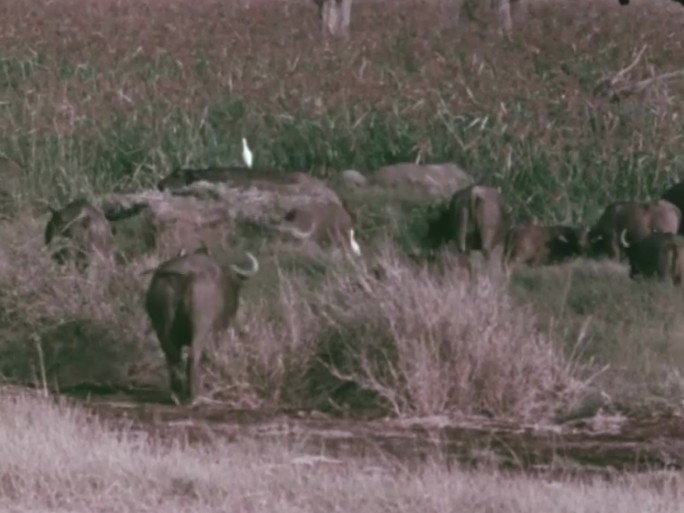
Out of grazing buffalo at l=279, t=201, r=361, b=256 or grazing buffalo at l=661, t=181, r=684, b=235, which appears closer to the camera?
grazing buffalo at l=279, t=201, r=361, b=256

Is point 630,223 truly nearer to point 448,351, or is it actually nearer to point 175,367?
point 448,351

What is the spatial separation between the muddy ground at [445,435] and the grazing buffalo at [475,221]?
3.74 m

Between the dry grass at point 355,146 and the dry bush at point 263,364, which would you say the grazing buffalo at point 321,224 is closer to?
the dry grass at point 355,146

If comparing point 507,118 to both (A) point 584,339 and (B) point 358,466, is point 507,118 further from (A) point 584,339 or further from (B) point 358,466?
(B) point 358,466

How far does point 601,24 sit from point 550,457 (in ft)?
81.1

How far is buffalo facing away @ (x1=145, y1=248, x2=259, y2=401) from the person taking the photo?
1330cm

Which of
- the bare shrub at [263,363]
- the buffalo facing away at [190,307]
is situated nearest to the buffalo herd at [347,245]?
the buffalo facing away at [190,307]

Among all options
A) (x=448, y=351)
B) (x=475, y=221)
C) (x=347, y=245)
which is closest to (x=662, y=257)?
(x=475, y=221)

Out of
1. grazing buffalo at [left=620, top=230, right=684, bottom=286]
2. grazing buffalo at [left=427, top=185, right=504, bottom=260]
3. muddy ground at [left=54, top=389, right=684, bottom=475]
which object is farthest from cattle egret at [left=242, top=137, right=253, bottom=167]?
muddy ground at [left=54, top=389, right=684, bottom=475]

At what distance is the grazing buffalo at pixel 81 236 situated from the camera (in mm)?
16000

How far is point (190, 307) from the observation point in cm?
1326

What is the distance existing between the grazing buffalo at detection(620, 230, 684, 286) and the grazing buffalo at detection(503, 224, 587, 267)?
1371mm

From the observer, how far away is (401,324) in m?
13.5

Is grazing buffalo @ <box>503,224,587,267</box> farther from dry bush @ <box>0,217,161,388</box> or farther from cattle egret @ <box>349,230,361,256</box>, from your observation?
dry bush @ <box>0,217,161,388</box>
